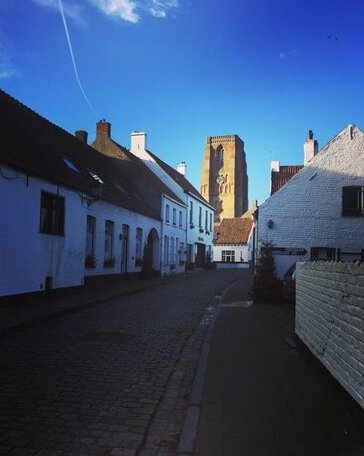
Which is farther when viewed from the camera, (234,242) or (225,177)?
(225,177)

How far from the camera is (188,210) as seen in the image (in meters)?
41.4

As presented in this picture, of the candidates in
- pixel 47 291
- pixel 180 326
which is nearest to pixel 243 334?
pixel 180 326

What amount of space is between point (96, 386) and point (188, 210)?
3517 centimetres

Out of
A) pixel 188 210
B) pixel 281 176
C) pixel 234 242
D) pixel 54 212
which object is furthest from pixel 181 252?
pixel 234 242

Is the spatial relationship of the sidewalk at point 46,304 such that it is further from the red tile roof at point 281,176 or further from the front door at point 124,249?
the red tile roof at point 281,176

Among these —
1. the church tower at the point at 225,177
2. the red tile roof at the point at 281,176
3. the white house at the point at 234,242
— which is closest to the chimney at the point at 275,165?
the red tile roof at the point at 281,176

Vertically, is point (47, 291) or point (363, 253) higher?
point (363, 253)

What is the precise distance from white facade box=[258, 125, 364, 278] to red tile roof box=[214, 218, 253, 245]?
137 feet

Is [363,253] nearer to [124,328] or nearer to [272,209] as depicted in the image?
[272,209]

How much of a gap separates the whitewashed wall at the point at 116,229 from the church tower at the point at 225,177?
232 ft

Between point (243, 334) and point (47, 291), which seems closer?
point (243, 334)

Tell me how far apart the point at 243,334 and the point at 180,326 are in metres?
1.80

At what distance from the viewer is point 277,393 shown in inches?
245

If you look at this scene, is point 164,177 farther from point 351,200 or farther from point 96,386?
point 96,386
